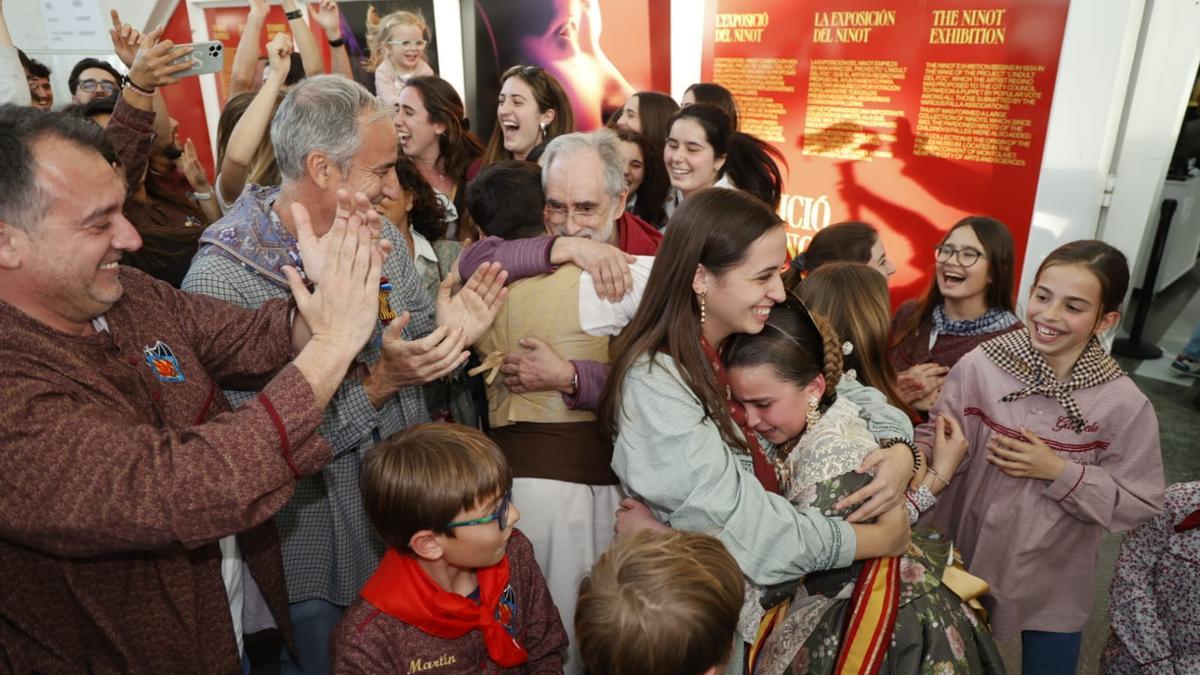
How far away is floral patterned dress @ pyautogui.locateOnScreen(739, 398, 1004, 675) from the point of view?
172 cm

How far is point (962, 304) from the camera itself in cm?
293

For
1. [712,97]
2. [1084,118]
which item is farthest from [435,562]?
[1084,118]

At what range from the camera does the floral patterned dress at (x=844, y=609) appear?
5.64 ft

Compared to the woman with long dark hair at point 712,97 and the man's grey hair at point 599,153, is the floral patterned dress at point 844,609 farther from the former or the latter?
the woman with long dark hair at point 712,97

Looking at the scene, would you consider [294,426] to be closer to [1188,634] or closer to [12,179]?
[12,179]

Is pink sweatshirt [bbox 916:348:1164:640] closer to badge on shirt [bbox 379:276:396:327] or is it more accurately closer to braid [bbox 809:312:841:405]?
braid [bbox 809:312:841:405]

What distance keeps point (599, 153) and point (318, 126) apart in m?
0.92

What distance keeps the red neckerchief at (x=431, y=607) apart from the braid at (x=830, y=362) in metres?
1.04

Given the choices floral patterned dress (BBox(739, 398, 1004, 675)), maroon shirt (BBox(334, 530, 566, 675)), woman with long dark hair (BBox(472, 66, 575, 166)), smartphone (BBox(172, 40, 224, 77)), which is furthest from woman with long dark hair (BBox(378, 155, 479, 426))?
floral patterned dress (BBox(739, 398, 1004, 675))

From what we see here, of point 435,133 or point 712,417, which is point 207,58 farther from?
point 712,417

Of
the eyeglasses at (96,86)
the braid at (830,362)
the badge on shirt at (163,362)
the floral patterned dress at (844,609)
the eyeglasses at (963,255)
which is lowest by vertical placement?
the floral patterned dress at (844,609)

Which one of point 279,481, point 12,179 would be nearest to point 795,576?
point 279,481

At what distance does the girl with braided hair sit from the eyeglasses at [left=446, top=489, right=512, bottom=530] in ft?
1.91

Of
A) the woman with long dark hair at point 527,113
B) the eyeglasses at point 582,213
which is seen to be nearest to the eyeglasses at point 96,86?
the woman with long dark hair at point 527,113
